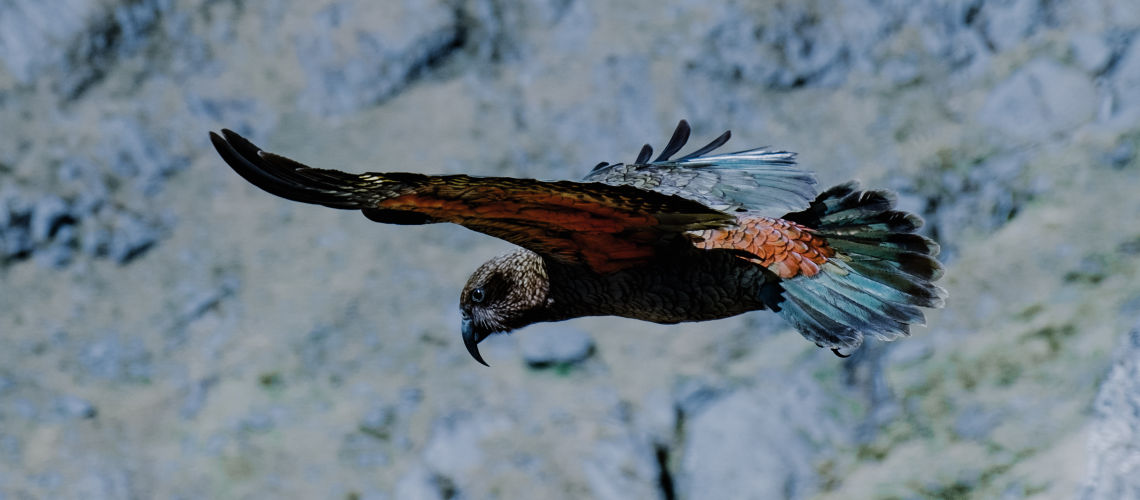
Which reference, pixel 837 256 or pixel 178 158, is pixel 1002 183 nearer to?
pixel 837 256

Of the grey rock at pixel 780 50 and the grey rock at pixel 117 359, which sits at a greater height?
the grey rock at pixel 780 50

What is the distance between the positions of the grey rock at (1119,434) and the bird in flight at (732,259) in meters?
1.13

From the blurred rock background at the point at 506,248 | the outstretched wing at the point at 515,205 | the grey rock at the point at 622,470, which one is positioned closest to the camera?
the outstretched wing at the point at 515,205

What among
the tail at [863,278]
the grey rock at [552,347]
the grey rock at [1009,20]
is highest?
the grey rock at [1009,20]

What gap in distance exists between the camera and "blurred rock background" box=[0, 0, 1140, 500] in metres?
7.26

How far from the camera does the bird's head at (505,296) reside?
482 cm

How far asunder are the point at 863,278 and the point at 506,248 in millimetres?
4402

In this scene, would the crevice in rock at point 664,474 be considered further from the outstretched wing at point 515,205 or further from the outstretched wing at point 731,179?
the outstretched wing at point 515,205

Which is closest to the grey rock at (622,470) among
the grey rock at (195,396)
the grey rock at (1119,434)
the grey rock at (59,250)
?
the grey rock at (1119,434)

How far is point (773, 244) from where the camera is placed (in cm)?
462

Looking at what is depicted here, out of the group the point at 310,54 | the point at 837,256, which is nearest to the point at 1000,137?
the point at 837,256

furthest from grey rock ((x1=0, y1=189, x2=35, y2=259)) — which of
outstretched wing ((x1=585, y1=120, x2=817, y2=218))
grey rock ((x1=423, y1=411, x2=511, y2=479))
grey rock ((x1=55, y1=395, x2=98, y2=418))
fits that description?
outstretched wing ((x1=585, y1=120, x2=817, y2=218))

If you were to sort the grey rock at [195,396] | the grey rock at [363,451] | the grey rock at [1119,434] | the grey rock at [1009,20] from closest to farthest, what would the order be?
the grey rock at [1119,434] → the grey rock at [363,451] → the grey rock at [195,396] → the grey rock at [1009,20]

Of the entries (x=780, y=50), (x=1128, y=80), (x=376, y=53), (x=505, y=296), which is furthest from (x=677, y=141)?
(x=376, y=53)
